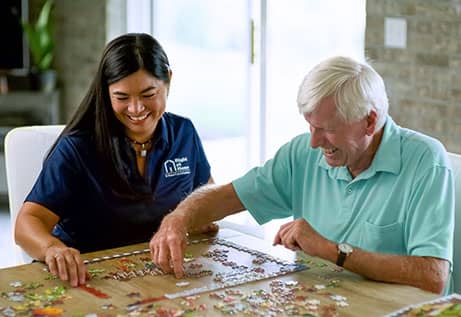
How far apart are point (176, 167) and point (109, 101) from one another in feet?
1.09

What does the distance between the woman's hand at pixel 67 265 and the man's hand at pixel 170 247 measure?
0.67ft

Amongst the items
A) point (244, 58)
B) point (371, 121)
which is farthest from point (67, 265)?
point (244, 58)

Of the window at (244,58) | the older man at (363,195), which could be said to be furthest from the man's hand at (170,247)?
the window at (244,58)

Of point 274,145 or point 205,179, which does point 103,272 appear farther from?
point 274,145

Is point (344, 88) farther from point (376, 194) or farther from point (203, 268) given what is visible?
point (203, 268)

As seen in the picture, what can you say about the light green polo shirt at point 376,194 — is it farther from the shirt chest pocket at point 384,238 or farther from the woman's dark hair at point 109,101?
the woman's dark hair at point 109,101

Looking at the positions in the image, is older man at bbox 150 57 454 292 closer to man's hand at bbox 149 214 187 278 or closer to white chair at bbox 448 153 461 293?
man's hand at bbox 149 214 187 278

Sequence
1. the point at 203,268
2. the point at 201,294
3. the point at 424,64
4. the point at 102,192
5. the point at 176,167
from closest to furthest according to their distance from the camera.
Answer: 1. the point at 201,294
2. the point at 203,268
3. the point at 102,192
4. the point at 176,167
5. the point at 424,64

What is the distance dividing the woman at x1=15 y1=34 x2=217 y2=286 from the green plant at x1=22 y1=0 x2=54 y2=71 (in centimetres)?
360

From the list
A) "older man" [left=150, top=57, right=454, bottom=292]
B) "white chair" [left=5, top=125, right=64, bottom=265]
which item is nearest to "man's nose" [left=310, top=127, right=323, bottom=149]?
"older man" [left=150, top=57, right=454, bottom=292]

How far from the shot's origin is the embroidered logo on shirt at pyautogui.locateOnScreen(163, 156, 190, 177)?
2.93 meters

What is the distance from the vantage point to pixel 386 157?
7.93 ft

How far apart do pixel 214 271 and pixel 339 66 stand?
67cm

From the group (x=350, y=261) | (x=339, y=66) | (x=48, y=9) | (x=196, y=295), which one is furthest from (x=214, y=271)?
(x=48, y=9)
